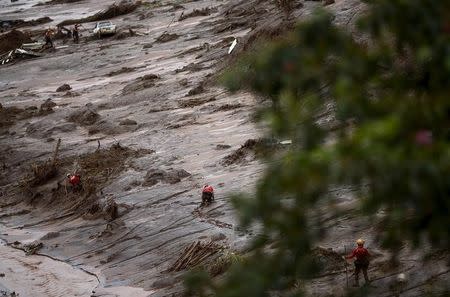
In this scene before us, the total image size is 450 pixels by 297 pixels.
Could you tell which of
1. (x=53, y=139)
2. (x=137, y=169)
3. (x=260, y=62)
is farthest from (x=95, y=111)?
(x=260, y=62)

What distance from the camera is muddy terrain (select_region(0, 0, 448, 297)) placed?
17016 millimetres

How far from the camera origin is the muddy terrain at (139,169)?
55.8 feet

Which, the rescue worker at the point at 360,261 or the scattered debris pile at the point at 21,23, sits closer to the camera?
the rescue worker at the point at 360,261

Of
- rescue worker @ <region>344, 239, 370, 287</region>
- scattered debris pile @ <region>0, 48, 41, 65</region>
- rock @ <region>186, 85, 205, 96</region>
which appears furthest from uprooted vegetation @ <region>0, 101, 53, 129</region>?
rescue worker @ <region>344, 239, 370, 287</region>

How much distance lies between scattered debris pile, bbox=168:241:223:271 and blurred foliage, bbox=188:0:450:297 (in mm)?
11629

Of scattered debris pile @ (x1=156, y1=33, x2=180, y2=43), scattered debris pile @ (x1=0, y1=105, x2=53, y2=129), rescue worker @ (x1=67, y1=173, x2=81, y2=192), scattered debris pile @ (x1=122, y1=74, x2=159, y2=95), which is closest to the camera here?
rescue worker @ (x1=67, y1=173, x2=81, y2=192)

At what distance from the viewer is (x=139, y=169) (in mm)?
23609

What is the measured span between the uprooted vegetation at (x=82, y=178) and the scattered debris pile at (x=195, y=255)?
16.1ft

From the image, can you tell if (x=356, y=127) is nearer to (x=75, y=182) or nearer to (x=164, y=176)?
(x=164, y=176)

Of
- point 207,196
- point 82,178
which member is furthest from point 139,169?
point 207,196

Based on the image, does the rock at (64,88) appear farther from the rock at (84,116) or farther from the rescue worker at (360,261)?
the rescue worker at (360,261)

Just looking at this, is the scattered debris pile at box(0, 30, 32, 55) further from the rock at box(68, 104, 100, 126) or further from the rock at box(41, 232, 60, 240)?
the rock at box(41, 232, 60, 240)

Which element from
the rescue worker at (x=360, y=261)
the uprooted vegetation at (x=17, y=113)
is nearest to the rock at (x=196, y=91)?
the uprooted vegetation at (x=17, y=113)

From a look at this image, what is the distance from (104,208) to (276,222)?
17.1m
